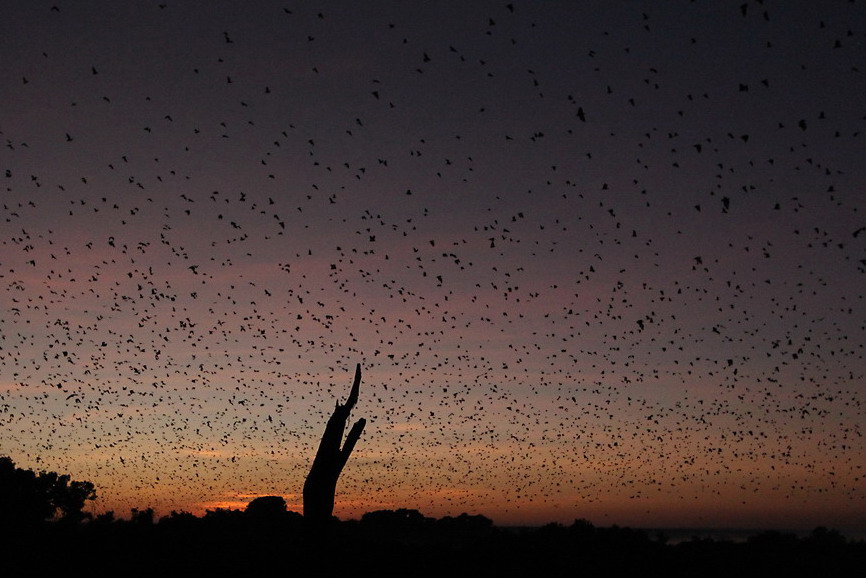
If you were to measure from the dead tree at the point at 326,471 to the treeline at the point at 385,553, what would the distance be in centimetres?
55

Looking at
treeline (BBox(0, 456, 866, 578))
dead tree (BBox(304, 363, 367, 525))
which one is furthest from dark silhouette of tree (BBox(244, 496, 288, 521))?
dead tree (BBox(304, 363, 367, 525))

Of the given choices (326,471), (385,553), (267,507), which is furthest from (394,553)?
(267,507)

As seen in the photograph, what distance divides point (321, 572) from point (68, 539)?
12855 millimetres

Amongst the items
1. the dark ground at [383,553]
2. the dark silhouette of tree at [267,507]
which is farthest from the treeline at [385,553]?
the dark silhouette of tree at [267,507]

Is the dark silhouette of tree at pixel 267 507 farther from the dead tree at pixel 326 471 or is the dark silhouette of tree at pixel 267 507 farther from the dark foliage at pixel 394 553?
the dead tree at pixel 326 471

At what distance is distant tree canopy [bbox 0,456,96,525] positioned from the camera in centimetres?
4716

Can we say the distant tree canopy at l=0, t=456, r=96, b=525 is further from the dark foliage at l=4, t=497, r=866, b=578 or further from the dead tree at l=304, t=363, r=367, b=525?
the dead tree at l=304, t=363, r=367, b=525

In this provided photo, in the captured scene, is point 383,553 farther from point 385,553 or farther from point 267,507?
point 267,507

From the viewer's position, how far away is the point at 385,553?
28734 millimetres

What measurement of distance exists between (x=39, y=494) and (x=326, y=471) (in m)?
35.9

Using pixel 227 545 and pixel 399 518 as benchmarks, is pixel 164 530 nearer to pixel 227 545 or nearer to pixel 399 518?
pixel 227 545

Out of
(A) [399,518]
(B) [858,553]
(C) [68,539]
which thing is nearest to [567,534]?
(B) [858,553]

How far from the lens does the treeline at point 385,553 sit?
2630 centimetres

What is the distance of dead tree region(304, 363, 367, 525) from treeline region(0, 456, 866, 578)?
55cm
